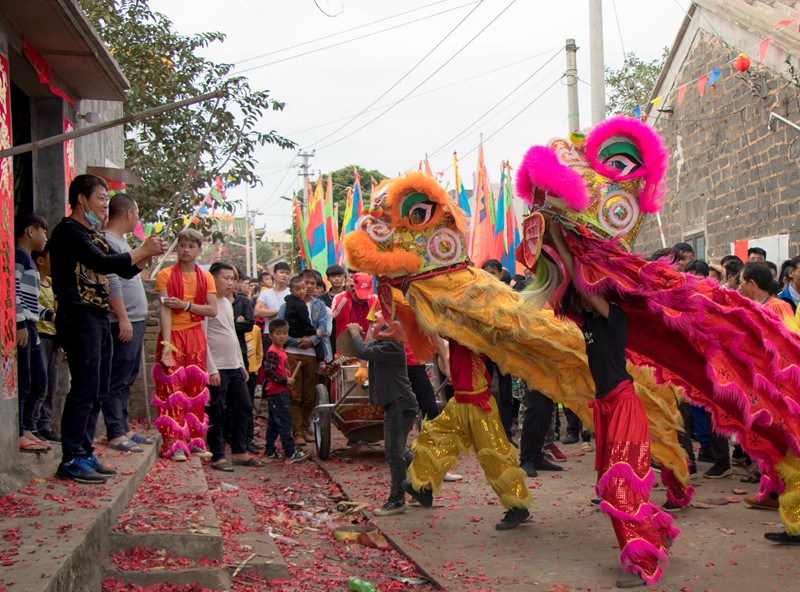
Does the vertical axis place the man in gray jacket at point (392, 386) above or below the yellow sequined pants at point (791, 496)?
above

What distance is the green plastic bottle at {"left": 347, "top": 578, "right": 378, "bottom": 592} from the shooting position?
438cm

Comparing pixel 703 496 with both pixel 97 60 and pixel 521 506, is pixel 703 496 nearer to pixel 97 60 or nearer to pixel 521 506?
pixel 521 506

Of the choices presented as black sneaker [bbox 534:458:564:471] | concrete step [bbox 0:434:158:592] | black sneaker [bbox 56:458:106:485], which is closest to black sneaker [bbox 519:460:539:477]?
black sneaker [bbox 534:458:564:471]

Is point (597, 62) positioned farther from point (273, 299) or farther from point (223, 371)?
Result: point (223, 371)

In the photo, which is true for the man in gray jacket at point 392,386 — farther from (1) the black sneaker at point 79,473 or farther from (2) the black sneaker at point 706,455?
(2) the black sneaker at point 706,455

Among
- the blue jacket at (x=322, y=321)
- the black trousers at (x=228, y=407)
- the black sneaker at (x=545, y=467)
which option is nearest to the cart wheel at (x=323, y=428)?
the blue jacket at (x=322, y=321)

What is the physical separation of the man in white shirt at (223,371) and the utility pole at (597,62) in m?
6.90

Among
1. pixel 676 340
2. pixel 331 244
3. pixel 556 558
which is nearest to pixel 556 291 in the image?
pixel 676 340

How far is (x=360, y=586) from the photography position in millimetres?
4418

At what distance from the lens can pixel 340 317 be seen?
8297 mm

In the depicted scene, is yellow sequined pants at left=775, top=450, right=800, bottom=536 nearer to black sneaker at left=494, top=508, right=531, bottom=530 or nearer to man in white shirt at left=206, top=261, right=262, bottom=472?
black sneaker at left=494, top=508, right=531, bottom=530

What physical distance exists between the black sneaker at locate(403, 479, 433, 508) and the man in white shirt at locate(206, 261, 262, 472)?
2.07 m

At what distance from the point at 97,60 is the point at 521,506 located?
443 cm

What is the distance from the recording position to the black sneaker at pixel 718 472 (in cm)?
671
